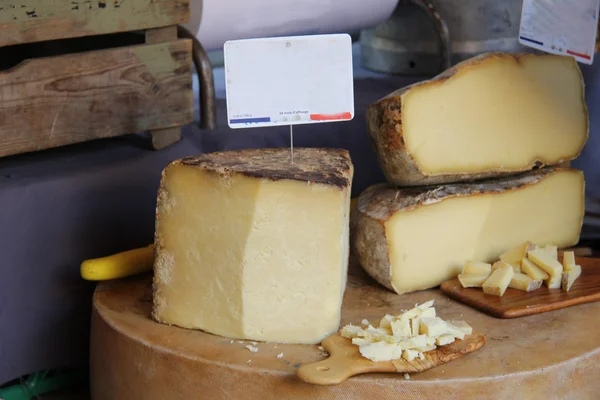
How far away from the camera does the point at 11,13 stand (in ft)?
4.71

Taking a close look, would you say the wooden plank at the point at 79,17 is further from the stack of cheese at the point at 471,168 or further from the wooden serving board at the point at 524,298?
the wooden serving board at the point at 524,298

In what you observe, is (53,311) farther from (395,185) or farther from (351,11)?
(351,11)

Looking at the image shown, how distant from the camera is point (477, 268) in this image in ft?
4.79

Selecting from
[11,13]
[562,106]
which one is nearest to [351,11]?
[562,106]

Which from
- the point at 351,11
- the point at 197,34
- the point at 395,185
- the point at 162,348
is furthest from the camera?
the point at 351,11

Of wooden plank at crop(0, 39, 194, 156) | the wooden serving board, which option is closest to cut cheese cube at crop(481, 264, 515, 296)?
the wooden serving board

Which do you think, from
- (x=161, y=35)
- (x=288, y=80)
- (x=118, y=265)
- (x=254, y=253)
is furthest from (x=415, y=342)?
(x=161, y=35)

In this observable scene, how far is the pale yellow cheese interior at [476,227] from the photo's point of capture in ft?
4.73

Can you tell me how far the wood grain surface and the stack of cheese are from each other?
9.7 inches

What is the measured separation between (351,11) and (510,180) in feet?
2.64

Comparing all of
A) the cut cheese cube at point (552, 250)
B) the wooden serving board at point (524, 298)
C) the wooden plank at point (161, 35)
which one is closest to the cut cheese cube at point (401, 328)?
the wooden serving board at point (524, 298)

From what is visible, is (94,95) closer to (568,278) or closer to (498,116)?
(498,116)

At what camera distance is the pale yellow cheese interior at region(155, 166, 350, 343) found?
4.02 feet

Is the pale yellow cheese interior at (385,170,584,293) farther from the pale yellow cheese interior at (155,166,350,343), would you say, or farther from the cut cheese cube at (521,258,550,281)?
the pale yellow cheese interior at (155,166,350,343)
